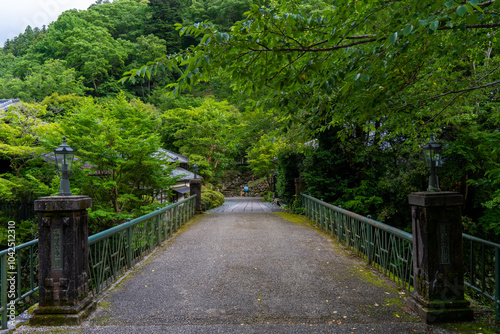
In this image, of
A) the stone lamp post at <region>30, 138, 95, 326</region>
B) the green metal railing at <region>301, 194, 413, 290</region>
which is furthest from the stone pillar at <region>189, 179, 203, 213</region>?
the stone lamp post at <region>30, 138, 95, 326</region>

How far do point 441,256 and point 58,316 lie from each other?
470 cm

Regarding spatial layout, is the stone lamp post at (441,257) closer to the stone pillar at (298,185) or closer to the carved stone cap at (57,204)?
the carved stone cap at (57,204)

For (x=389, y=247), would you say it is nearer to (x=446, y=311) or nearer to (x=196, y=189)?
(x=446, y=311)

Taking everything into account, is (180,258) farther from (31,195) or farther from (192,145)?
(192,145)

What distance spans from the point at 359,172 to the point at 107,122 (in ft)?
31.7

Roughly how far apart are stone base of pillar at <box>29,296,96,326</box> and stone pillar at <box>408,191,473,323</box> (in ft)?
13.6

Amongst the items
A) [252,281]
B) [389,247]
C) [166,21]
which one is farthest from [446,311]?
[166,21]

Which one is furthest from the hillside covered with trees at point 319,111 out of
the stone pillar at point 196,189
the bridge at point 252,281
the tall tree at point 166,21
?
the tall tree at point 166,21

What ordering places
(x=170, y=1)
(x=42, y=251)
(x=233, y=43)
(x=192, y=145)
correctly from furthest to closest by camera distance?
1. (x=170, y=1)
2. (x=192, y=145)
3. (x=42, y=251)
4. (x=233, y=43)

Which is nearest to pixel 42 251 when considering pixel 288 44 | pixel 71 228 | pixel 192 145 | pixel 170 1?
pixel 71 228

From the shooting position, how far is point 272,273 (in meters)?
5.16

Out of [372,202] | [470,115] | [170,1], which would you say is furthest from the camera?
[170,1]

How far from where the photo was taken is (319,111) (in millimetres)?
4242

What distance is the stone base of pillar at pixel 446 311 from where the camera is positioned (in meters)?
3.43
